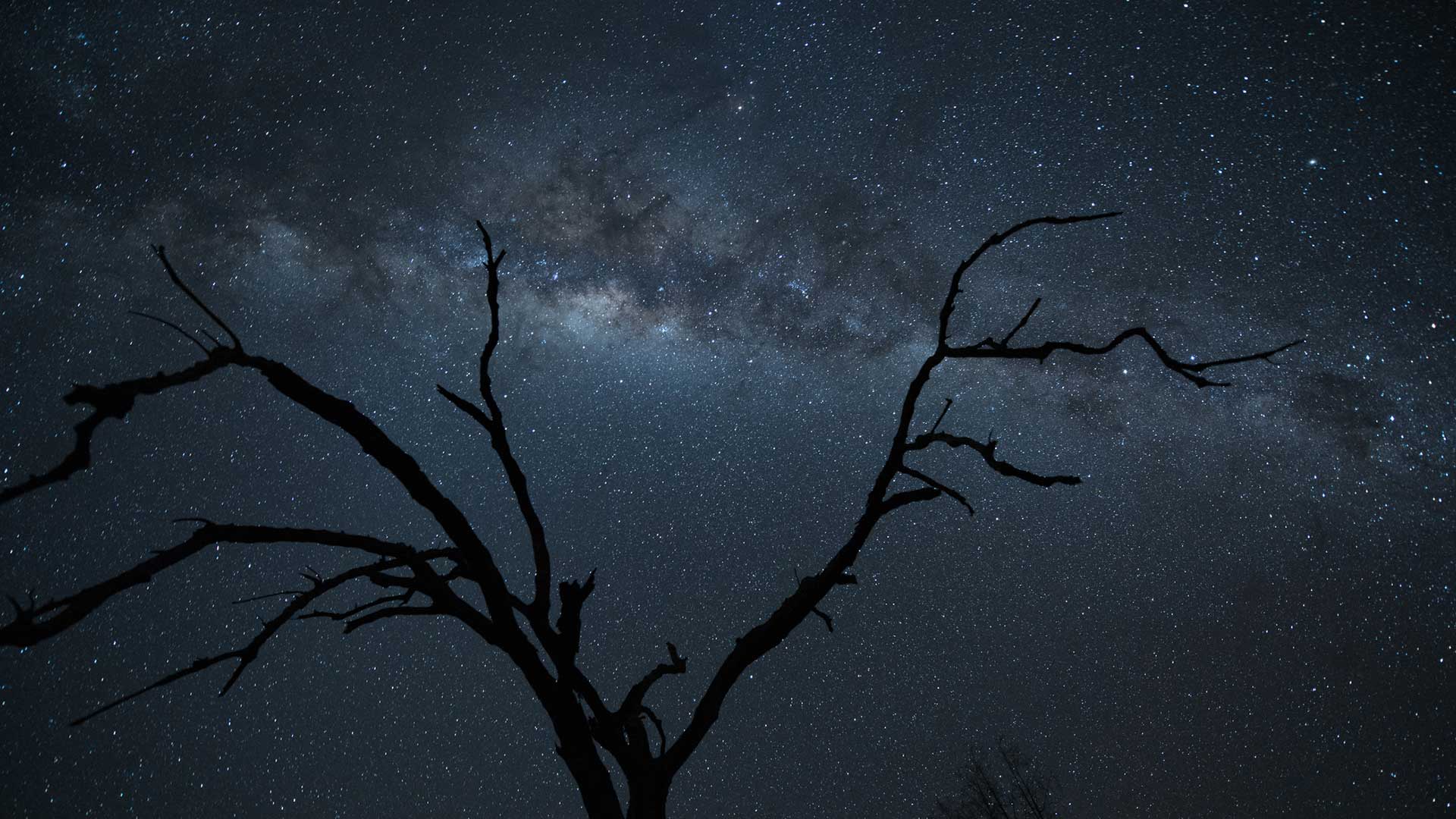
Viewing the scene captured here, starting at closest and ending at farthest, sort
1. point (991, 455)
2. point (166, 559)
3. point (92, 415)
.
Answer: point (92, 415), point (166, 559), point (991, 455)

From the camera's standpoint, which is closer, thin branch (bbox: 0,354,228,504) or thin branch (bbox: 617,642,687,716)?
thin branch (bbox: 0,354,228,504)

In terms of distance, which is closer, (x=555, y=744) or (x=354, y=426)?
(x=354, y=426)

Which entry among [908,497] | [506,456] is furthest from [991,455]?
[506,456]

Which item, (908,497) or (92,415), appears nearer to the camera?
(92,415)

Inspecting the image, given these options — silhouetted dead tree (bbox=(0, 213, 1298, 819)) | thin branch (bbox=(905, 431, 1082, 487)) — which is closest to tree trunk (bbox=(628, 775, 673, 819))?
silhouetted dead tree (bbox=(0, 213, 1298, 819))

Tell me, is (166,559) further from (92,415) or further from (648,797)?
(648,797)

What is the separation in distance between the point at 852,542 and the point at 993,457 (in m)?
0.69

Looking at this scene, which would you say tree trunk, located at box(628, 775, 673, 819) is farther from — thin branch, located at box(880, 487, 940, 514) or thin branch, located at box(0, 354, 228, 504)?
thin branch, located at box(0, 354, 228, 504)

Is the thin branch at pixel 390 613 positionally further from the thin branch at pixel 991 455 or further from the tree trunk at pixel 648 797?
the thin branch at pixel 991 455

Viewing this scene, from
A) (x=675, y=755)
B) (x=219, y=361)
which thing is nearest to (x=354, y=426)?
(x=219, y=361)

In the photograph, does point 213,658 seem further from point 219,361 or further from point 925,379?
point 925,379

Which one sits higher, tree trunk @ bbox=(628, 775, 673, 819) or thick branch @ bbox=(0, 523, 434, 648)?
thick branch @ bbox=(0, 523, 434, 648)

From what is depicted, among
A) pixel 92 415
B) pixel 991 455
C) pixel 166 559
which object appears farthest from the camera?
pixel 991 455

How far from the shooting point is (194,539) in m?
2.01
